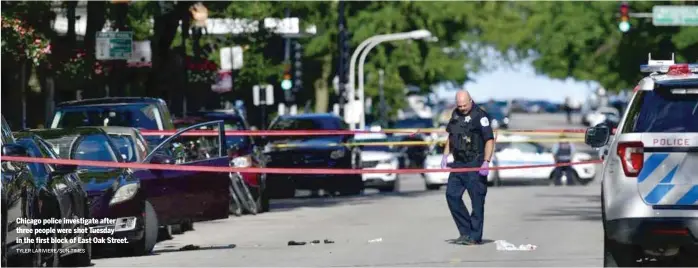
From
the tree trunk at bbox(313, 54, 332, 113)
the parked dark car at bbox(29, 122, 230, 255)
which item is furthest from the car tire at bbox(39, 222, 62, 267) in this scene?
the tree trunk at bbox(313, 54, 332, 113)

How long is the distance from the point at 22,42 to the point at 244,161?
178 inches

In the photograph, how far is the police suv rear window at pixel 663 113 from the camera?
42.1ft

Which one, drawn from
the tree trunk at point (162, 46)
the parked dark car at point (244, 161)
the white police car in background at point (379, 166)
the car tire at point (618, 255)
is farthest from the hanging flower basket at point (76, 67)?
the car tire at point (618, 255)

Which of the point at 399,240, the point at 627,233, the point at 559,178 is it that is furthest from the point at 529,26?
the point at 627,233

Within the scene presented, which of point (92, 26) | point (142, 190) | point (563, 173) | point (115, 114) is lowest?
point (563, 173)

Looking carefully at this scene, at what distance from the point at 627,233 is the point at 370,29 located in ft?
160

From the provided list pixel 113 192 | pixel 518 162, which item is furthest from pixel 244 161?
pixel 518 162

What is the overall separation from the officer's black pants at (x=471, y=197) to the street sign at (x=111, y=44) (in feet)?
39.0

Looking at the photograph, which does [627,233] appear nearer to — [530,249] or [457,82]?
[530,249]

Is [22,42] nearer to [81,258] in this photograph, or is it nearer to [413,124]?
[81,258]

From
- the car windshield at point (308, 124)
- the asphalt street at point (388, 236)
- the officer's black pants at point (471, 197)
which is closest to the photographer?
the asphalt street at point (388, 236)

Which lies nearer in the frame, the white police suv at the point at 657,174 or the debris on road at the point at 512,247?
the white police suv at the point at 657,174

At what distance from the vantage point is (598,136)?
46.5ft

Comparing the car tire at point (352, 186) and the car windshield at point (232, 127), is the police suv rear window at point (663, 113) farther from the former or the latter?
the car tire at point (352, 186)
